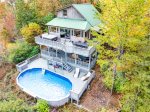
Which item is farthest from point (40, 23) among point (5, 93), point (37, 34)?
point (5, 93)

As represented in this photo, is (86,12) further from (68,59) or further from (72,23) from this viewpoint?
(68,59)

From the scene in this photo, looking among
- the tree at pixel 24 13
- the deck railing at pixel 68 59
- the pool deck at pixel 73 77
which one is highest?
the tree at pixel 24 13

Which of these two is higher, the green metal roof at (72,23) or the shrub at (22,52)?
the green metal roof at (72,23)

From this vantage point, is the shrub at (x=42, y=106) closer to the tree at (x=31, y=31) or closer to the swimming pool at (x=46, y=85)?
the swimming pool at (x=46, y=85)

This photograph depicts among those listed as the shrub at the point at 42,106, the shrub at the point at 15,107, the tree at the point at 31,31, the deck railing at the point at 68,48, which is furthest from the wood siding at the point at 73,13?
the shrub at the point at 15,107

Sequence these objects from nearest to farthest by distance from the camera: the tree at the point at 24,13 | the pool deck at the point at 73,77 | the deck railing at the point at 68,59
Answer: the pool deck at the point at 73,77 → the deck railing at the point at 68,59 → the tree at the point at 24,13

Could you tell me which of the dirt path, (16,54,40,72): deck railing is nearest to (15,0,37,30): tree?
(16,54,40,72): deck railing
